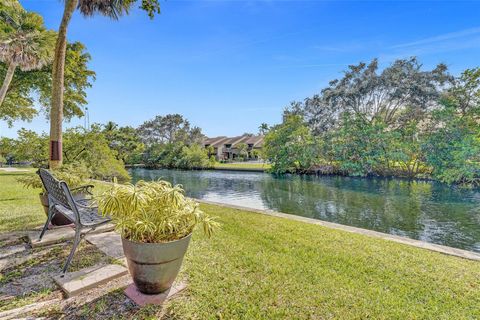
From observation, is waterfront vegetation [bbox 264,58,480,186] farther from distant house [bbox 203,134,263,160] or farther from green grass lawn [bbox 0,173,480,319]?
distant house [bbox 203,134,263,160]

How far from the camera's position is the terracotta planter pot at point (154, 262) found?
75.2 inches

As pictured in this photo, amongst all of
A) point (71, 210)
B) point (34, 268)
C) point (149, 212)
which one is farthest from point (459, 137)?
point (34, 268)

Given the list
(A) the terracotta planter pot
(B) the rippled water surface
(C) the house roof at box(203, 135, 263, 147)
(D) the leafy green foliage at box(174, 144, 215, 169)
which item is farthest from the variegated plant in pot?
(C) the house roof at box(203, 135, 263, 147)

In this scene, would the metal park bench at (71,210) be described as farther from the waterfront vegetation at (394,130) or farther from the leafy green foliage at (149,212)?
the waterfront vegetation at (394,130)

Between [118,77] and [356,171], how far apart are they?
2001 centimetres

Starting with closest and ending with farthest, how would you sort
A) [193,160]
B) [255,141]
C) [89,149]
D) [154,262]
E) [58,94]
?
[154,262]
[58,94]
[89,149]
[193,160]
[255,141]

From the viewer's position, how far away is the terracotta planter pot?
1909mm

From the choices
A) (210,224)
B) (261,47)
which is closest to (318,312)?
(210,224)

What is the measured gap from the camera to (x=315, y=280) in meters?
2.57

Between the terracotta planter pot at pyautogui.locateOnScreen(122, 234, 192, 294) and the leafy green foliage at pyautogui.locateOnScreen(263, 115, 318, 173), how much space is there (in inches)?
932

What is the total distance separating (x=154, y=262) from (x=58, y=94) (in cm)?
463

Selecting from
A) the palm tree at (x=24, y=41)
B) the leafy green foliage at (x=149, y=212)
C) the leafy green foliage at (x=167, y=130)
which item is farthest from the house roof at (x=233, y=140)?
the leafy green foliage at (x=149, y=212)

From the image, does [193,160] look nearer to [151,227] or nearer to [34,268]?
[34,268]

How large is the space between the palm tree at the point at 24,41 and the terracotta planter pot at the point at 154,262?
34.3 ft
